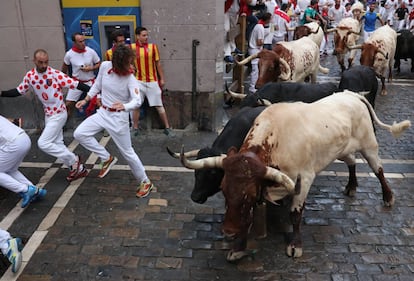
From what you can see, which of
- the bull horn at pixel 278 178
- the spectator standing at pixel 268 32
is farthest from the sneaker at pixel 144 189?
the spectator standing at pixel 268 32

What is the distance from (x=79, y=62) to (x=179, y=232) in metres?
4.36

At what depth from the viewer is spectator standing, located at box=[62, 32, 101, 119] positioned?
313 inches

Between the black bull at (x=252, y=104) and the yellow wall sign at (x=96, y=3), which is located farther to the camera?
the yellow wall sign at (x=96, y=3)

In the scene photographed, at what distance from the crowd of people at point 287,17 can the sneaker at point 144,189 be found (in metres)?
4.40

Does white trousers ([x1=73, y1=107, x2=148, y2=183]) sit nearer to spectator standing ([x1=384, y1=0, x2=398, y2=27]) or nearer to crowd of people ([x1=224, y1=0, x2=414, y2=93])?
crowd of people ([x1=224, y1=0, x2=414, y2=93])

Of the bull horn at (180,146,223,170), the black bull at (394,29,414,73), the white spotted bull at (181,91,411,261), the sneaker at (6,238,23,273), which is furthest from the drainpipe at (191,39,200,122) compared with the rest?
the black bull at (394,29,414,73)

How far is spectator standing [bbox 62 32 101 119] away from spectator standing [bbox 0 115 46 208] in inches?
104

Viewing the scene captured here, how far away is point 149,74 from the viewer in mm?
8148

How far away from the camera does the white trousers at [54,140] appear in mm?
6176

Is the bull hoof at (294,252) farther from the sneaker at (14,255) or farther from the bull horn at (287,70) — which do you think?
the bull horn at (287,70)

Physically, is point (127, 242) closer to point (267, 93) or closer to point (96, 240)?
point (96, 240)

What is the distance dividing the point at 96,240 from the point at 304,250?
100 inches

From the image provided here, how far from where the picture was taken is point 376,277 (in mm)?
4559

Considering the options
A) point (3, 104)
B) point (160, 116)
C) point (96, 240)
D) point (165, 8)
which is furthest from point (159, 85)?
point (96, 240)
